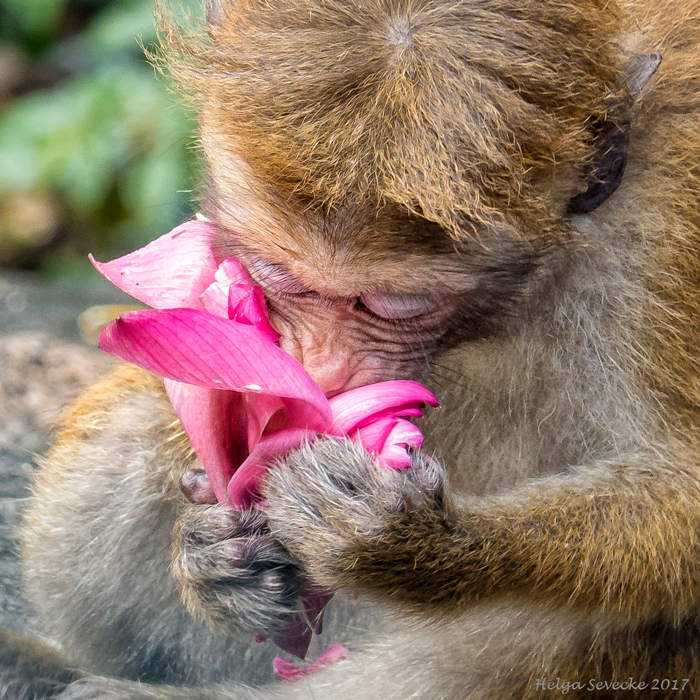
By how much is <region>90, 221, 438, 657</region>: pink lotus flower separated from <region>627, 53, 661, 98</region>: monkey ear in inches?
30.8

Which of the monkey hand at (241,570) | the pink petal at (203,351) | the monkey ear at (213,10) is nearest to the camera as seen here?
the pink petal at (203,351)

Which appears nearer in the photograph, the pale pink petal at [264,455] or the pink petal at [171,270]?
the pale pink petal at [264,455]

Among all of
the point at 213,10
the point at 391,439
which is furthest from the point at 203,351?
the point at 213,10

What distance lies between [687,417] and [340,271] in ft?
2.97

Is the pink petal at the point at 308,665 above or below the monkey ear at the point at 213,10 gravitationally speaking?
below

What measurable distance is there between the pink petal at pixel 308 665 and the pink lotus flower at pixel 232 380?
1.05 ft

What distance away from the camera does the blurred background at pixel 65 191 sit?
369 centimetres

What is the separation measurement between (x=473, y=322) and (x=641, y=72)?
64 centimetres

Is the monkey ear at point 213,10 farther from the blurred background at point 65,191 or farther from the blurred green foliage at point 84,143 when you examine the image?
the blurred green foliage at point 84,143

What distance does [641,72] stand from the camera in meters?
2.02

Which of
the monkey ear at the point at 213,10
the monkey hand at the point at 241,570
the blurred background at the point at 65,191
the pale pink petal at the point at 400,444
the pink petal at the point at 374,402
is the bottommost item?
the blurred background at the point at 65,191

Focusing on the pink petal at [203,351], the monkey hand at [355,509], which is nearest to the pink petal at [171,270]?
the pink petal at [203,351]

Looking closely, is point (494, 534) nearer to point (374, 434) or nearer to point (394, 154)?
point (374, 434)

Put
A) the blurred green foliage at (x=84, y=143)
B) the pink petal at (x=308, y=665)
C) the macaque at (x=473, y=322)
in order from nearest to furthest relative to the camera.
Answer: the macaque at (x=473, y=322) < the pink petal at (x=308, y=665) < the blurred green foliage at (x=84, y=143)
